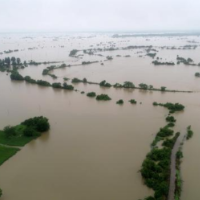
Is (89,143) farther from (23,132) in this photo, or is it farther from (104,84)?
(104,84)

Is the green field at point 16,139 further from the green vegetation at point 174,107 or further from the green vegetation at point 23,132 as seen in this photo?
the green vegetation at point 174,107

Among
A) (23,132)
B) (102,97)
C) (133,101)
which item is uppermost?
(102,97)

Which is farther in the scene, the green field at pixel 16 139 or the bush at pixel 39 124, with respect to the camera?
the bush at pixel 39 124

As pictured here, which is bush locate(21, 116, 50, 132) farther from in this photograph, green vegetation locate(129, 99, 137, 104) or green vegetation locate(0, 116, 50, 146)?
green vegetation locate(129, 99, 137, 104)

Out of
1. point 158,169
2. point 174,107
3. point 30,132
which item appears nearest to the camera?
point 158,169

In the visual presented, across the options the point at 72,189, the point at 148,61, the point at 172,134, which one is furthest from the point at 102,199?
the point at 148,61

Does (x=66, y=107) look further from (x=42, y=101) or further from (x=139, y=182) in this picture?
(x=139, y=182)

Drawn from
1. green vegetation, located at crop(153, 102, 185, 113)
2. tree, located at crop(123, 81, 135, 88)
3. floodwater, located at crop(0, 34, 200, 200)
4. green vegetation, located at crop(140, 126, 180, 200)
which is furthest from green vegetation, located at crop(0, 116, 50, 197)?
tree, located at crop(123, 81, 135, 88)

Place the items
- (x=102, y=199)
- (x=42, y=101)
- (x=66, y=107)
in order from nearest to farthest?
(x=102, y=199) → (x=66, y=107) → (x=42, y=101)

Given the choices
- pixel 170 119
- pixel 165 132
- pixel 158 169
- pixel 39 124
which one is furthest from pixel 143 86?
pixel 158 169

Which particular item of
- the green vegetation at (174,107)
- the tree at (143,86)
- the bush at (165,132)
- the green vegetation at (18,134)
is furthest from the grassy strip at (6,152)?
the tree at (143,86)

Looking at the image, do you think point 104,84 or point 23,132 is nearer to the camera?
point 23,132
